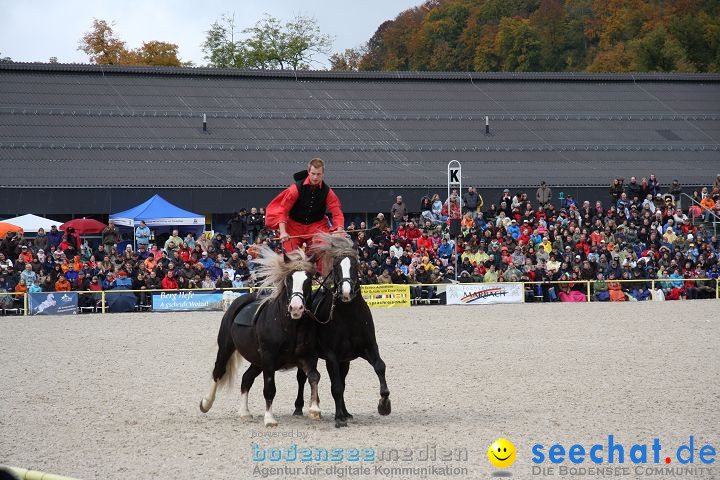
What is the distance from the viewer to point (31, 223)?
97.7ft

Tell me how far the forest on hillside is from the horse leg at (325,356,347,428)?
55891 mm

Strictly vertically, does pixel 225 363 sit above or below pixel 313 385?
above

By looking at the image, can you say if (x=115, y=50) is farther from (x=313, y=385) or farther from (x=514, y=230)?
(x=313, y=385)

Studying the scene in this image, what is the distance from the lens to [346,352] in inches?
403

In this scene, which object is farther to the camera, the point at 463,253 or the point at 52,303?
the point at 463,253

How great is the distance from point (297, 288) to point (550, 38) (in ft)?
222

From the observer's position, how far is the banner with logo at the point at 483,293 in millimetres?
28438

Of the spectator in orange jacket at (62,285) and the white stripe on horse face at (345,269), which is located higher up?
the white stripe on horse face at (345,269)

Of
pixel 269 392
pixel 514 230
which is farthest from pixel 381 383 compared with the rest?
pixel 514 230

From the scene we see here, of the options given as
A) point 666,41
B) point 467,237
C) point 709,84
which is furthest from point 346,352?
point 666,41

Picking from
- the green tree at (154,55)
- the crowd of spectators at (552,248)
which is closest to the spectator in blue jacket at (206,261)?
the crowd of spectators at (552,248)

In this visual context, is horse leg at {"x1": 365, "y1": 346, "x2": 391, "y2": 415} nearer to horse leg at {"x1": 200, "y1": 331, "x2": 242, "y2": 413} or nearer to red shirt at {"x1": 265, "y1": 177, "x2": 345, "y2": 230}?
red shirt at {"x1": 265, "y1": 177, "x2": 345, "y2": 230}

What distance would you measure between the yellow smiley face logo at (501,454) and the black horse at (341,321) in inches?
73.9

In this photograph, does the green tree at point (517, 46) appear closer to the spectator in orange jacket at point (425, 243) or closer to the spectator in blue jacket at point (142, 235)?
the spectator in orange jacket at point (425, 243)
